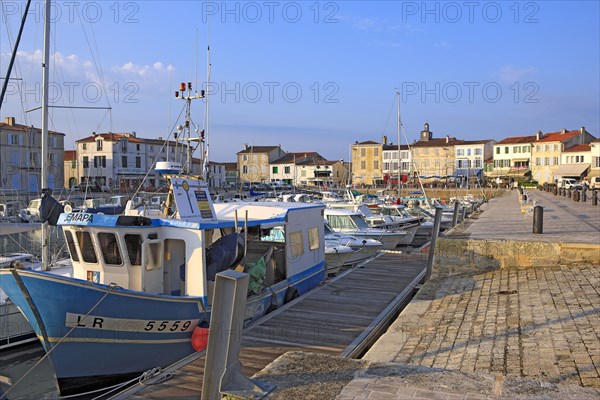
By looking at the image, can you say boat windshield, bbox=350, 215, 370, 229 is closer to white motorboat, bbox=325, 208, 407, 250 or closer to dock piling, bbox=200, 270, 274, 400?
white motorboat, bbox=325, 208, 407, 250

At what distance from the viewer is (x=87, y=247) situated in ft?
32.3

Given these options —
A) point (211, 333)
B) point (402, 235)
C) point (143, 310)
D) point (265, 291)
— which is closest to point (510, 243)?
point (265, 291)

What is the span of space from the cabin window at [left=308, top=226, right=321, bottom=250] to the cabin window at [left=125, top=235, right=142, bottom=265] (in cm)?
530

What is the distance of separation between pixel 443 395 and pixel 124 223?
644cm

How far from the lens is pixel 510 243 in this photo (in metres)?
12.0

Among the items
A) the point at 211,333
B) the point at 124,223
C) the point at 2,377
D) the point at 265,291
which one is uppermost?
the point at 124,223

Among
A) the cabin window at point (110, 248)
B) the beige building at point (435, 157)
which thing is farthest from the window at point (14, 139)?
the beige building at point (435, 157)

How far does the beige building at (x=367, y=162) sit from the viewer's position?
94.9 metres

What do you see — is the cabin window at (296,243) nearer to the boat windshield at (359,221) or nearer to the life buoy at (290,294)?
the life buoy at (290,294)

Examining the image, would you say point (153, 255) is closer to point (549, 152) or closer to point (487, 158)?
point (549, 152)

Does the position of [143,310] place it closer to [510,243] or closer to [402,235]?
[510,243]

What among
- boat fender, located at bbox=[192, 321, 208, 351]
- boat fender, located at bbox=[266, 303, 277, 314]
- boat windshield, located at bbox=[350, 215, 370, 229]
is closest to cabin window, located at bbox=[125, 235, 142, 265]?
boat fender, located at bbox=[192, 321, 208, 351]

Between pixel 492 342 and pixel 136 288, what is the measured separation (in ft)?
20.4

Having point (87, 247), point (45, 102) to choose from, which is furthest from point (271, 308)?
point (45, 102)
